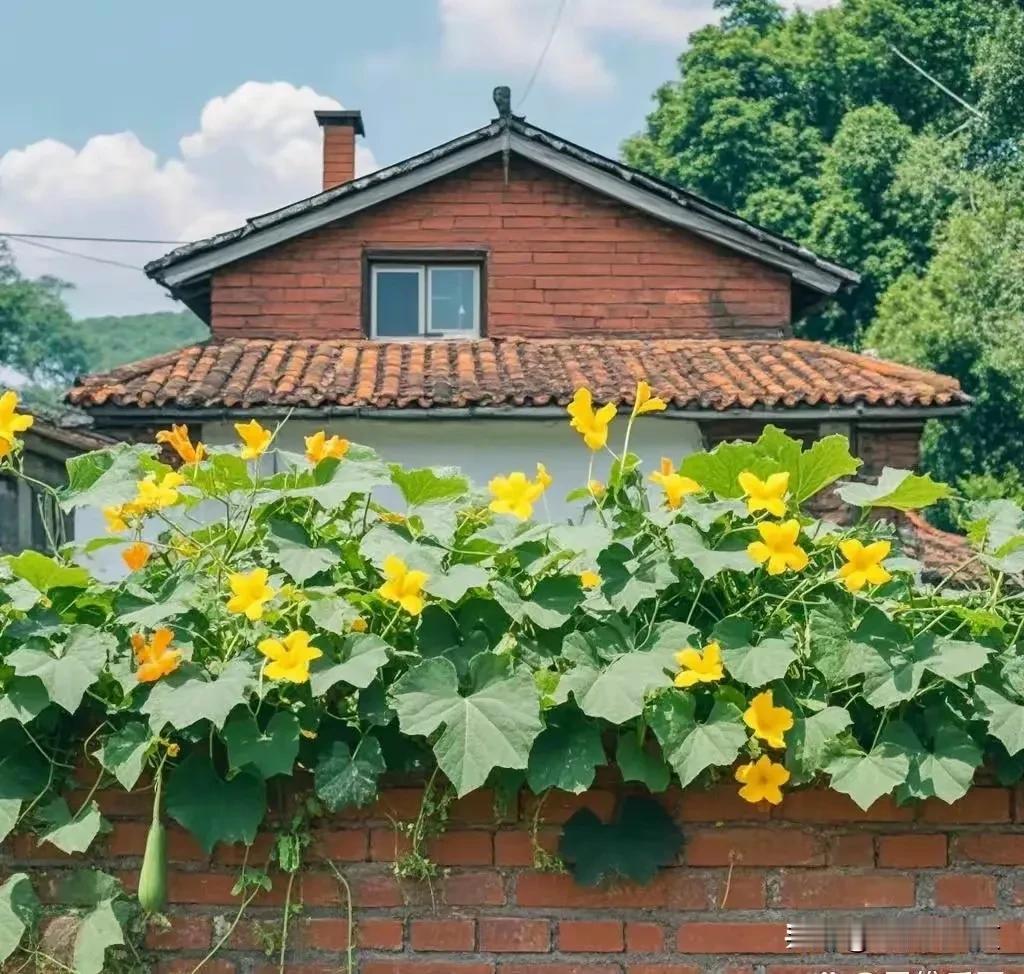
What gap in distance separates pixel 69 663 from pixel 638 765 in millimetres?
918

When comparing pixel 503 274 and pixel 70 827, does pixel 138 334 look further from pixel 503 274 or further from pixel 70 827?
pixel 70 827

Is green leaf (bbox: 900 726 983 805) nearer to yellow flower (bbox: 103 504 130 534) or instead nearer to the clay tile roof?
yellow flower (bbox: 103 504 130 534)

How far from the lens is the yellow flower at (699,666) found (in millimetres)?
2059

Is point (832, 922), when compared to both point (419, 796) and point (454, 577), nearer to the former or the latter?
point (419, 796)

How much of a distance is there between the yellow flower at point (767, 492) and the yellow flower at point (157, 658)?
3.05 feet

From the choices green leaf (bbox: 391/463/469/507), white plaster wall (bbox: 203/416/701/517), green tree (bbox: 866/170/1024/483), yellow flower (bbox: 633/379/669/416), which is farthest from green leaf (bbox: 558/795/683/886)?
green tree (bbox: 866/170/1024/483)

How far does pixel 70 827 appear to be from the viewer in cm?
219

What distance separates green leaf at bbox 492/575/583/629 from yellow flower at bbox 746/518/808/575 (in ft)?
0.95

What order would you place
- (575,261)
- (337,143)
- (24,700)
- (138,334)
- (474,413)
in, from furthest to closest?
1. (138,334)
2. (337,143)
3. (575,261)
4. (474,413)
5. (24,700)

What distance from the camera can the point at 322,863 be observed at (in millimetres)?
2271

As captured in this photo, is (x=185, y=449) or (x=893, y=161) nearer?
(x=185, y=449)

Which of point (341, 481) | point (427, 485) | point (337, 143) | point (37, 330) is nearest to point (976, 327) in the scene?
point (337, 143)

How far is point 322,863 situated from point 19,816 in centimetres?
50

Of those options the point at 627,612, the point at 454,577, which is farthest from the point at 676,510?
the point at 454,577
